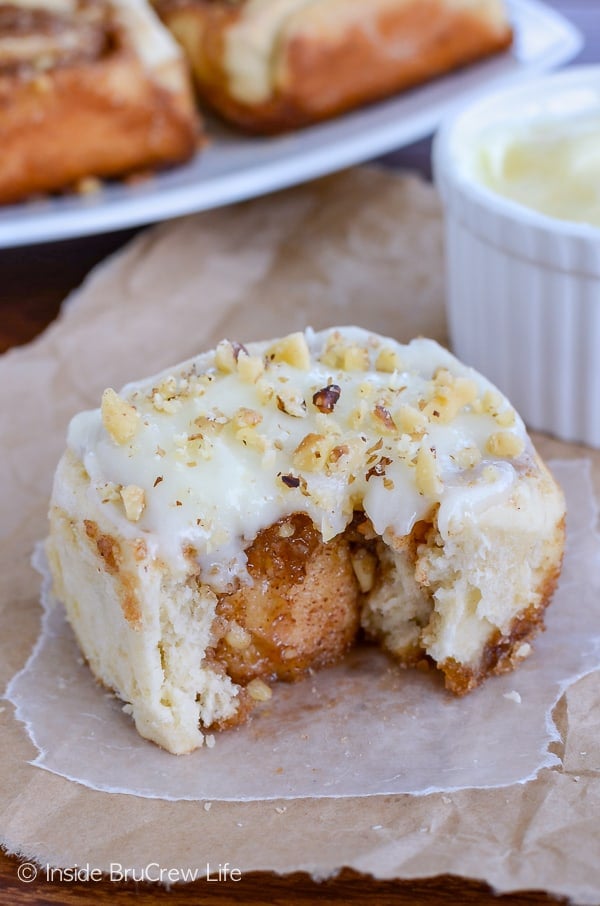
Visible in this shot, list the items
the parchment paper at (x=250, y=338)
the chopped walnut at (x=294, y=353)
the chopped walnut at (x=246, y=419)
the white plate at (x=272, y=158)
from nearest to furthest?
the parchment paper at (x=250, y=338)
the chopped walnut at (x=246, y=419)
the chopped walnut at (x=294, y=353)
the white plate at (x=272, y=158)

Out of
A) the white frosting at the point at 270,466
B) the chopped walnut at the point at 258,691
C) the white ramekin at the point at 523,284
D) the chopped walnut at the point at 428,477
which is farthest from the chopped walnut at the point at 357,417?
the white ramekin at the point at 523,284

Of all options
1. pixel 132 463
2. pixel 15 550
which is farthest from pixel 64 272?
pixel 132 463

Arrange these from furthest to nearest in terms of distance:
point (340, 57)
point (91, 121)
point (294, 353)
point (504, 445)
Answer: point (340, 57) < point (91, 121) < point (294, 353) < point (504, 445)

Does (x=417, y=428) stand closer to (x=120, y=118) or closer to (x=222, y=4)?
(x=120, y=118)

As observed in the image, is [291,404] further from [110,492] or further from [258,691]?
[258,691]

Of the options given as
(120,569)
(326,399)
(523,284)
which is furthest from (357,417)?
(523,284)

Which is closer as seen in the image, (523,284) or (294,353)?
(294,353)

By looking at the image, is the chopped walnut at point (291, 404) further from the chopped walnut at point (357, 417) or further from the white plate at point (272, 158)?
the white plate at point (272, 158)
